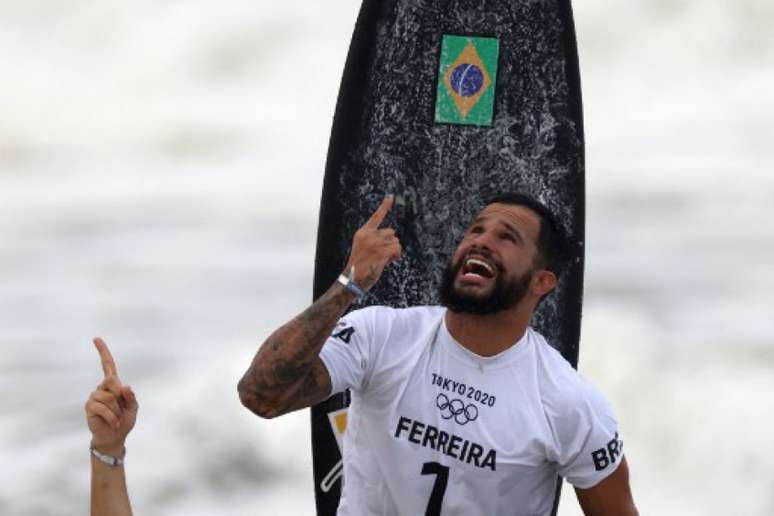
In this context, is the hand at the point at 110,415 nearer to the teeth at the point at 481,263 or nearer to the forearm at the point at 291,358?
the forearm at the point at 291,358

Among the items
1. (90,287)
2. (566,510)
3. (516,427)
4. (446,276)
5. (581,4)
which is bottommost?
(566,510)

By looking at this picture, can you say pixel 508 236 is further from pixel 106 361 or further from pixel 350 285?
pixel 106 361

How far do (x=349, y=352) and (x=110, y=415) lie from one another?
2.71ft

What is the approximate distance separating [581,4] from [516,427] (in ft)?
44.1

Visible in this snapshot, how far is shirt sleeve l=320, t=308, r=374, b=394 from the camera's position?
3428 millimetres

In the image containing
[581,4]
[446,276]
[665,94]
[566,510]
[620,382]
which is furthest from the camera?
[581,4]

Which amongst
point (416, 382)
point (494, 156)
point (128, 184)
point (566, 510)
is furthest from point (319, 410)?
point (128, 184)

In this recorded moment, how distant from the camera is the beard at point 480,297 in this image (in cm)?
340

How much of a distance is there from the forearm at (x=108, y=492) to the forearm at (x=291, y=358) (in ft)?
1.77

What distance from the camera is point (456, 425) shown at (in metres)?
3.46

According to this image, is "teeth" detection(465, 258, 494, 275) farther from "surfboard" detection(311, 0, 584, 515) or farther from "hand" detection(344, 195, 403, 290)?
"surfboard" detection(311, 0, 584, 515)

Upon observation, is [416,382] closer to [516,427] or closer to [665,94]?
[516,427]

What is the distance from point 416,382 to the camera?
139 inches

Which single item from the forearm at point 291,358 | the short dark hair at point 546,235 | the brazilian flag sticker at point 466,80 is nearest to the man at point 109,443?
the forearm at point 291,358
